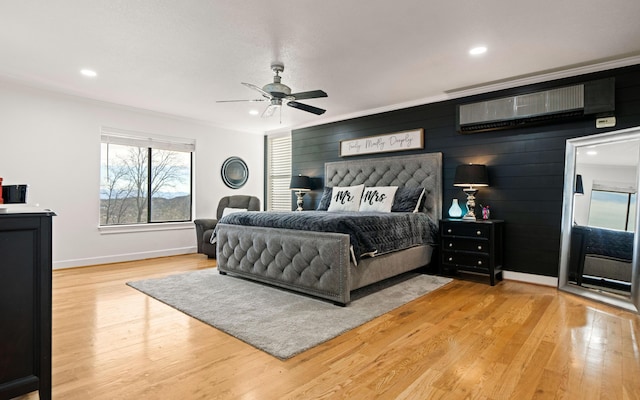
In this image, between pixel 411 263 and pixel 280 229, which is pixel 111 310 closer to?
pixel 280 229

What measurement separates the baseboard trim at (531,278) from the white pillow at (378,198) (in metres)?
1.66

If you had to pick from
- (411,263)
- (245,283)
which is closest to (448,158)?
(411,263)

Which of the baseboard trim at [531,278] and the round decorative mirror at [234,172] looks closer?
the baseboard trim at [531,278]

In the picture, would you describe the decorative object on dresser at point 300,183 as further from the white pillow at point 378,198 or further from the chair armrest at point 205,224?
the chair armrest at point 205,224

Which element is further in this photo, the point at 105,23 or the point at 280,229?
the point at 280,229

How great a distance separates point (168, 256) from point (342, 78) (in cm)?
413

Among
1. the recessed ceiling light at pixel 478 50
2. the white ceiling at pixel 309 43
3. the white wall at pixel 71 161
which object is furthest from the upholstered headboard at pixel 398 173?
the white wall at pixel 71 161

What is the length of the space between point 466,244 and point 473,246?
8 centimetres

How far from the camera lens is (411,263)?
4.12 meters

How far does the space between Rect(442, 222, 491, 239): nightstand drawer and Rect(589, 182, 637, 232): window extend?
1026 mm

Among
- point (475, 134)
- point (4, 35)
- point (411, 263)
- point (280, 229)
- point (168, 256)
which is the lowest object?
point (168, 256)

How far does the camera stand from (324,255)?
124 inches

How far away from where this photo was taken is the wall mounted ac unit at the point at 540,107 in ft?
11.4

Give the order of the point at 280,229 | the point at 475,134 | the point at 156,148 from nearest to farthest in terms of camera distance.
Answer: the point at 280,229 < the point at 475,134 < the point at 156,148
